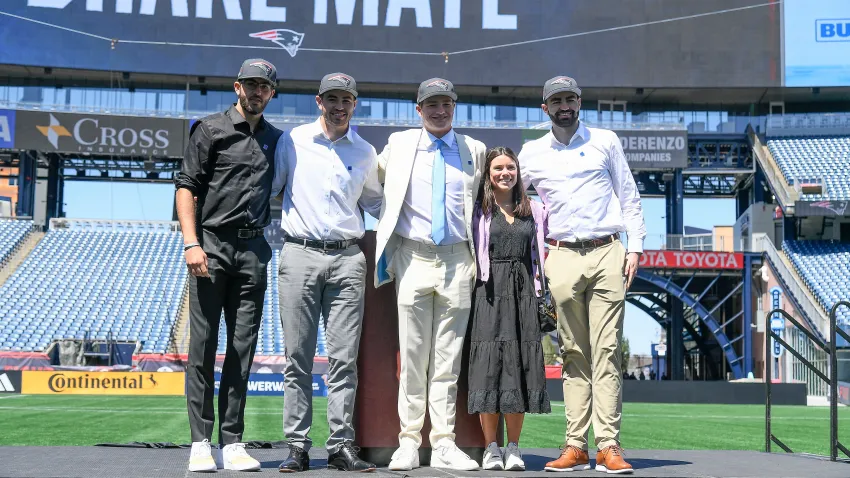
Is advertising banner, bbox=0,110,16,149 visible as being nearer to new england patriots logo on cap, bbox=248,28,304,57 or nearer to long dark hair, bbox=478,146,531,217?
new england patriots logo on cap, bbox=248,28,304,57

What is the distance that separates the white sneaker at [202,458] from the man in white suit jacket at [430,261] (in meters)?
1.01

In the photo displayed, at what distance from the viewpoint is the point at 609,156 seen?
6.03m

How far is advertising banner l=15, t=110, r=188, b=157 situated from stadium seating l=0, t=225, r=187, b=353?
12.5 feet

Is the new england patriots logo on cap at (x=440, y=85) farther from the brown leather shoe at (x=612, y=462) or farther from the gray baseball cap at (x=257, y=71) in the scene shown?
the brown leather shoe at (x=612, y=462)

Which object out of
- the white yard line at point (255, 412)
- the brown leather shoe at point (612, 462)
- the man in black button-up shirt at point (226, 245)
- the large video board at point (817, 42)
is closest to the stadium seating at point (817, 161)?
the large video board at point (817, 42)

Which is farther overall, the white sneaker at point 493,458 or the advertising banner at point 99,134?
the advertising banner at point 99,134

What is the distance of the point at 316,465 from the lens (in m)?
5.71

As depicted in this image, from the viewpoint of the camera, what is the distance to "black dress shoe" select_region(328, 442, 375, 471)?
5289 mm

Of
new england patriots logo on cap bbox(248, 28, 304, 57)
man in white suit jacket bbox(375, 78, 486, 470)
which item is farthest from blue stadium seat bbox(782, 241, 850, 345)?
man in white suit jacket bbox(375, 78, 486, 470)

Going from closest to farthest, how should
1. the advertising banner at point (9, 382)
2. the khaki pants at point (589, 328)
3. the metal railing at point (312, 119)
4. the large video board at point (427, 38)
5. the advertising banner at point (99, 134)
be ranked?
the khaki pants at point (589, 328) < the advertising banner at point (9, 382) < the advertising banner at point (99, 134) < the metal railing at point (312, 119) < the large video board at point (427, 38)

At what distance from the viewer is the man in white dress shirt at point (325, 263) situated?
213 inches

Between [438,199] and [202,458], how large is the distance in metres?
1.97

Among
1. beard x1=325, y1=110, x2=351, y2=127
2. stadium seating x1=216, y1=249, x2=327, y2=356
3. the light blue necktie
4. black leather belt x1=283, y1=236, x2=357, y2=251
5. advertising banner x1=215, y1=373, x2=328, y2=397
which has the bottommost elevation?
advertising banner x1=215, y1=373, x2=328, y2=397

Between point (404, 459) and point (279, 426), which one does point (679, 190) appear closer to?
point (279, 426)
